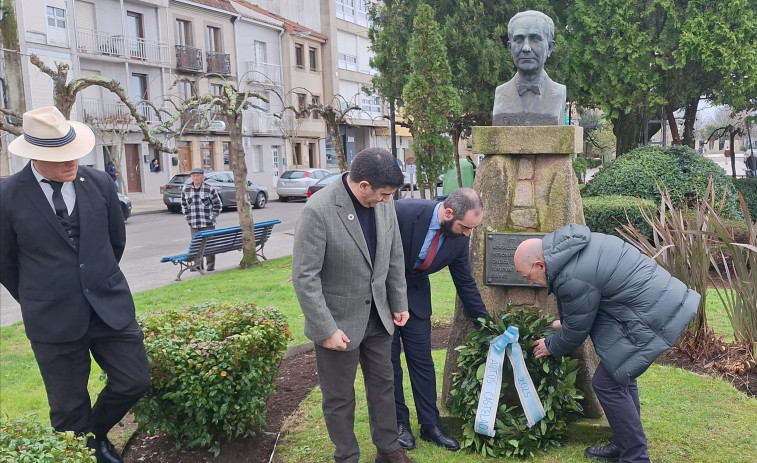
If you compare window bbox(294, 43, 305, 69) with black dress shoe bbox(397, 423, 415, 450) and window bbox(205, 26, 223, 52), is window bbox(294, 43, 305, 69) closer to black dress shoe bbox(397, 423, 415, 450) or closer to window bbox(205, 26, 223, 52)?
window bbox(205, 26, 223, 52)

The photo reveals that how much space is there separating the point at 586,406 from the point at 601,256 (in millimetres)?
1422

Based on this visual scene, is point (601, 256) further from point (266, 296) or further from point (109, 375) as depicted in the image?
point (266, 296)

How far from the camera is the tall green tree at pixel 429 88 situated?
13.4 m

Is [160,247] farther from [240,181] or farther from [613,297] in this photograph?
[613,297]

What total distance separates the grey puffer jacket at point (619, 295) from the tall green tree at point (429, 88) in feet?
32.6

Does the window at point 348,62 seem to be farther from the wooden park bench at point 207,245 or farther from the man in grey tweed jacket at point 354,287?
the man in grey tweed jacket at point 354,287

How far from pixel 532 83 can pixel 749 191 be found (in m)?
13.3

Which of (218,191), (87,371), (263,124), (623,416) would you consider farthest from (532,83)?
(263,124)

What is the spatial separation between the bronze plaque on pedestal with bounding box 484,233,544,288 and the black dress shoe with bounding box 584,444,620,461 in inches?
44.0

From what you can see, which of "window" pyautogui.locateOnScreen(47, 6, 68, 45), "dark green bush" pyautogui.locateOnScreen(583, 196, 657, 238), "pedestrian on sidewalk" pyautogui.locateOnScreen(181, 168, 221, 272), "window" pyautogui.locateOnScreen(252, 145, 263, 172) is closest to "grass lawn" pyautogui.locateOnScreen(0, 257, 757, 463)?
"dark green bush" pyautogui.locateOnScreen(583, 196, 657, 238)

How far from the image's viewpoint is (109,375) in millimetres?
3854

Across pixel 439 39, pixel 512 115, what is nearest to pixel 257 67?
pixel 439 39

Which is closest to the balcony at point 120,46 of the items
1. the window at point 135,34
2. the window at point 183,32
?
the window at point 135,34

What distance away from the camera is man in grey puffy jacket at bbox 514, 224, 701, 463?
363 cm
